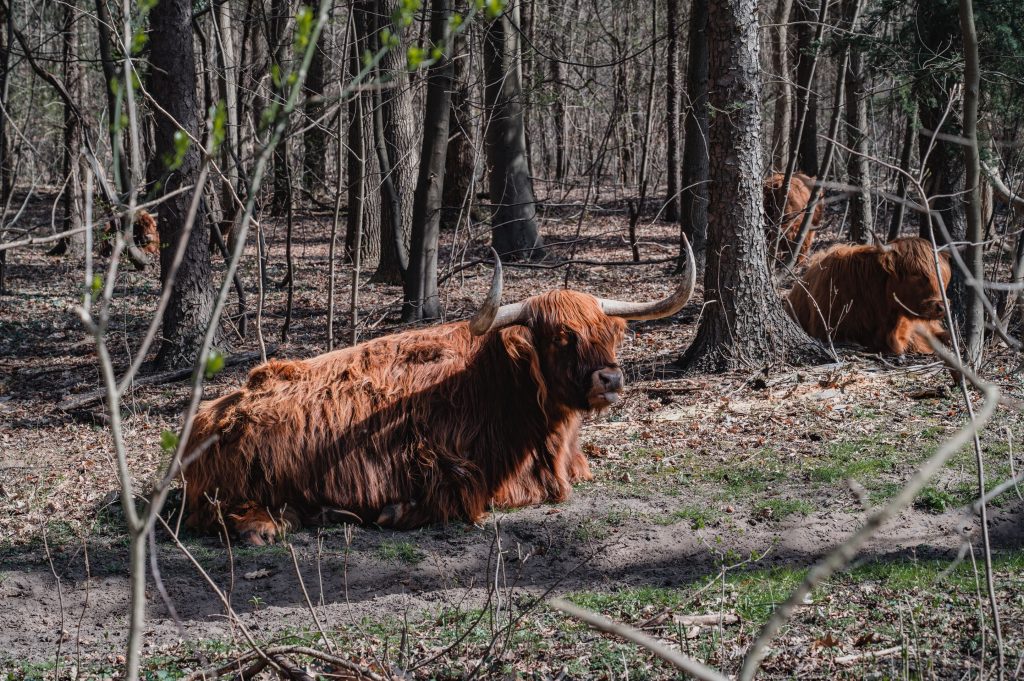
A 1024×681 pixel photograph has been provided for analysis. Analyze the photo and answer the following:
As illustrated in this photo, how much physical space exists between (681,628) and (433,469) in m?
2.42

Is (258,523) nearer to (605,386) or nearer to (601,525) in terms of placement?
(601,525)

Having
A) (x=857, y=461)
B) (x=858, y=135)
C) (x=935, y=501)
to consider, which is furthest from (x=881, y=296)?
(x=935, y=501)

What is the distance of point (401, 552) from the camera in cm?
594

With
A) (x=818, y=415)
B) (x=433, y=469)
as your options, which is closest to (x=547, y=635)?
(x=433, y=469)

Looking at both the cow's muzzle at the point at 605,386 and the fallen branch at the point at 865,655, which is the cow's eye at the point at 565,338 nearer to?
the cow's muzzle at the point at 605,386

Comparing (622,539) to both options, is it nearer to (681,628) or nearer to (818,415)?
(681,628)

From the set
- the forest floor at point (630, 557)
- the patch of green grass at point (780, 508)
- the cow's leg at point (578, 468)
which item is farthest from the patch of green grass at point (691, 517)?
the cow's leg at point (578, 468)

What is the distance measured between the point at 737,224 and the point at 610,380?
10.6 ft

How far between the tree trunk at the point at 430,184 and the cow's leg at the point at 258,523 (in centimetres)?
453

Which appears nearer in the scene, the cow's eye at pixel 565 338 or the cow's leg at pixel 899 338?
the cow's eye at pixel 565 338

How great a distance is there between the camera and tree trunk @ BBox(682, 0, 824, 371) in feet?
28.3

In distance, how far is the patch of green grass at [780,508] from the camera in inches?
245

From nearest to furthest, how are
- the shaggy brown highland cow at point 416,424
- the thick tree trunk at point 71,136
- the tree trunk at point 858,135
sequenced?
the shaggy brown highland cow at point 416,424 < the tree trunk at point 858,135 < the thick tree trunk at point 71,136

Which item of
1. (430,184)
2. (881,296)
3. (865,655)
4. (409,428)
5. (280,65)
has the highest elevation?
(280,65)
